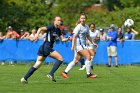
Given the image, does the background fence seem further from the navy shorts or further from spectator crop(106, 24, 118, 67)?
the navy shorts

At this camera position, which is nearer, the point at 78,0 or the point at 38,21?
the point at 38,21

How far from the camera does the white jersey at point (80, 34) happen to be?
18125mm

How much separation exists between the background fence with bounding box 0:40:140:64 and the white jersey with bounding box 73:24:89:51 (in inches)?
343

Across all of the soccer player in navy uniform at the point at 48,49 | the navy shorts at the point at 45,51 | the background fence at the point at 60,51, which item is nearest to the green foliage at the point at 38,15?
the background fence at the point at 60,51

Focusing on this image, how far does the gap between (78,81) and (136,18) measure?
82.8ft

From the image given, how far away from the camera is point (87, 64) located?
18.1 metres

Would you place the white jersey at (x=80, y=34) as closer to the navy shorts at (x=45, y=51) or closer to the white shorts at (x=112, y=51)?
the navy shorts at (x=45, y=51)

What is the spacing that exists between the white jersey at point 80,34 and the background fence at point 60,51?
8706mm

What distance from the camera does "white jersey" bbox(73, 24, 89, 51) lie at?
714 inches

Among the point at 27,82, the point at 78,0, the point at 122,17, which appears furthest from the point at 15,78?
the point at 78,0

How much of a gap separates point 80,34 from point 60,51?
9022mm

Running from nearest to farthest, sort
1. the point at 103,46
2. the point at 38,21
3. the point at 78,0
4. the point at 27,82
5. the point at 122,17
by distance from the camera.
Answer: the point at 27,82 < the point at 103,46 < the point at 122,17 < the point at 38,21 < the point at 78,0

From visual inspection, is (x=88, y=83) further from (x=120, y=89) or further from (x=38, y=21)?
(x=38, y=21)

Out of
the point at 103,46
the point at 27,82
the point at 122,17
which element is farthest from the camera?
the point at 122,17
